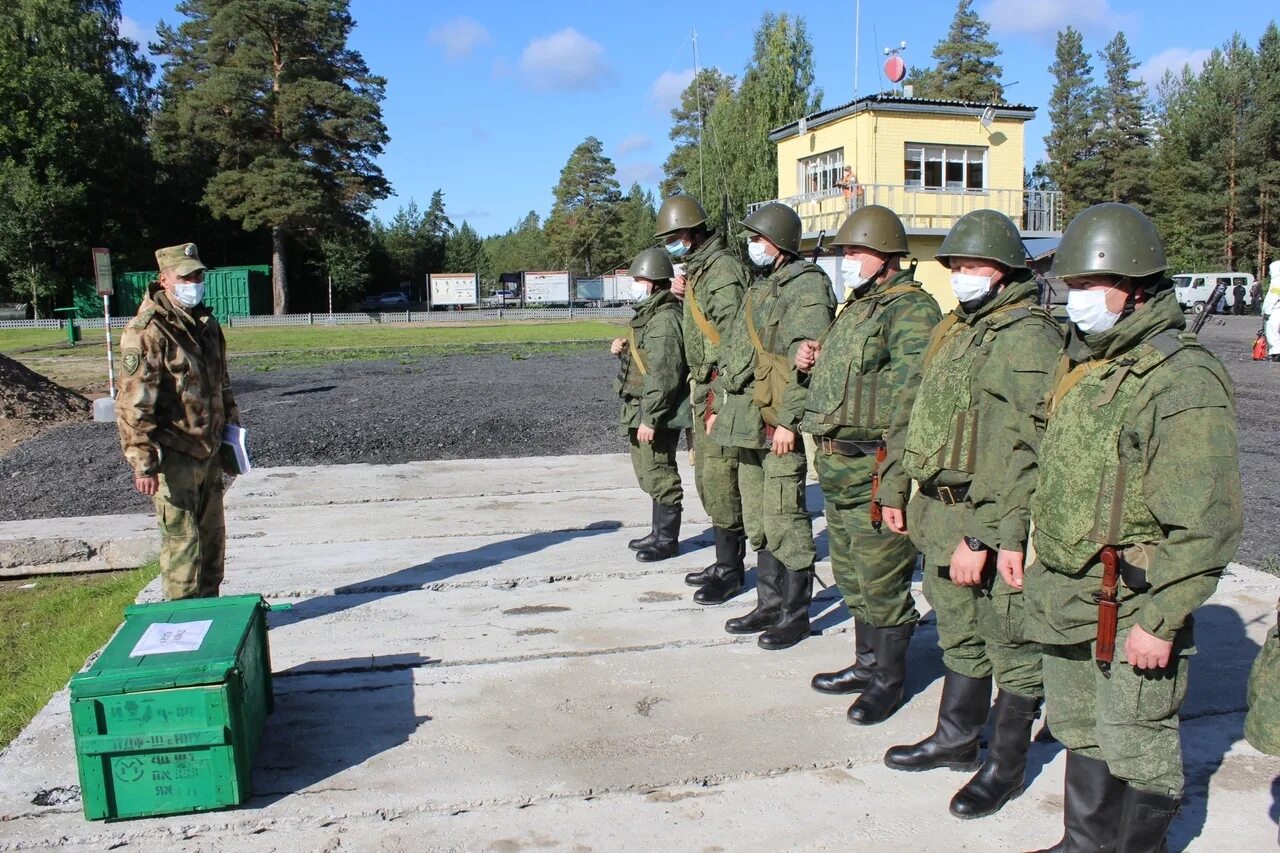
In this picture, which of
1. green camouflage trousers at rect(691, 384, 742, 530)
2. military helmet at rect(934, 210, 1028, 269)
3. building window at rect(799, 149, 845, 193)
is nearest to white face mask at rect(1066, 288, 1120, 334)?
military helmet at rect(934, 210, 1028, 269)

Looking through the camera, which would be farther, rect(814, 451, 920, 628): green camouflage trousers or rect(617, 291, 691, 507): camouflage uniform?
rect(617, 291, 691, 507): camouflage uniform

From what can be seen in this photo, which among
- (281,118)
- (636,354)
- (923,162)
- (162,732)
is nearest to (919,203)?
(923,162)

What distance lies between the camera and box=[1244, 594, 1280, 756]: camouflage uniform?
2572 mm

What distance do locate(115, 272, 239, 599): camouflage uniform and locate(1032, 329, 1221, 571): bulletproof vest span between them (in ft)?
12.8

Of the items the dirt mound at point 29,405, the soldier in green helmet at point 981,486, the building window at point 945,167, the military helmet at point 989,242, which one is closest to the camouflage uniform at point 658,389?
the soldier in green helmet at point 981,486

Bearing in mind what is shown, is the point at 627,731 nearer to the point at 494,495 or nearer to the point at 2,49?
the point at 494,495

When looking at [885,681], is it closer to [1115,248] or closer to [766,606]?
[766,606]

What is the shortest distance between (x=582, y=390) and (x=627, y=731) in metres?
12.6

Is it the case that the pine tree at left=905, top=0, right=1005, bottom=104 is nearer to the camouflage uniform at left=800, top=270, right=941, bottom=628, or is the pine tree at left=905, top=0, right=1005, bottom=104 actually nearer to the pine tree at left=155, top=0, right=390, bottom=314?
the pine tree at left=155, top=0, right=390, bottom=314

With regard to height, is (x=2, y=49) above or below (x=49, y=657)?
above

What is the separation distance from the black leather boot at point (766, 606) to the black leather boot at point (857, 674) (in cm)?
73

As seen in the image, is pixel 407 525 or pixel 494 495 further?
pixel 494 495

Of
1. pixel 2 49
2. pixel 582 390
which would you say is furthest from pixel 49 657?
pixel 2 49

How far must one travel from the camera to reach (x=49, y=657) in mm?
5574
